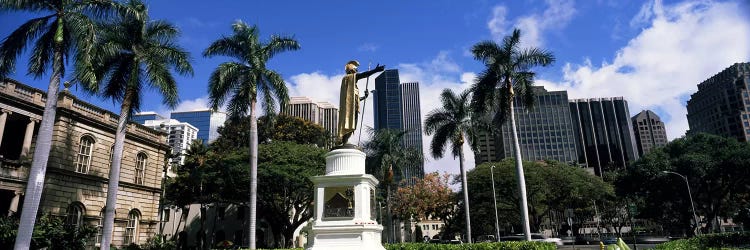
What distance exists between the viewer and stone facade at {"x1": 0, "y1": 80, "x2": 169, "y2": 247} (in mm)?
24500

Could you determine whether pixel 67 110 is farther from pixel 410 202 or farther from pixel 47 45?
pixel 410 202

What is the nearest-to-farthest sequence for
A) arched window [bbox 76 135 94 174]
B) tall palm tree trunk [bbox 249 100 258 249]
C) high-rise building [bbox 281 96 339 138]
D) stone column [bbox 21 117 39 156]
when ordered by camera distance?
1. tall palm tree trunk [bbox 249 100 258 249]
2. stone column [bbox 21 117 39 156]
3. arched window [bbox 76 135 94 174]
4. high-rise building [bbox 281 96 339 138]

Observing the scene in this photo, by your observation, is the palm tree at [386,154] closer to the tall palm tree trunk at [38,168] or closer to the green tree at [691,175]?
the green tree at [691,175]

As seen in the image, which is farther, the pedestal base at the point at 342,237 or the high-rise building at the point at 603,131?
the high-rise building at the point at 603,131

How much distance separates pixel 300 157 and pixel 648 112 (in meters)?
198

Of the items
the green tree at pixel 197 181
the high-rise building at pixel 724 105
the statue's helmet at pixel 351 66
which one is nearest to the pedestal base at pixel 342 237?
the statue's helmet at pixel 351 66

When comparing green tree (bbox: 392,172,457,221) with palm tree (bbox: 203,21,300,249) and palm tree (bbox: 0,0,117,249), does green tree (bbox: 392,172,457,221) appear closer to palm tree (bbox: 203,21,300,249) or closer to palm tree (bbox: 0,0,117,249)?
palm tree (bbox: 203,21,300,249)

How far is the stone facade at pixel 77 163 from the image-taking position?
24.5 m

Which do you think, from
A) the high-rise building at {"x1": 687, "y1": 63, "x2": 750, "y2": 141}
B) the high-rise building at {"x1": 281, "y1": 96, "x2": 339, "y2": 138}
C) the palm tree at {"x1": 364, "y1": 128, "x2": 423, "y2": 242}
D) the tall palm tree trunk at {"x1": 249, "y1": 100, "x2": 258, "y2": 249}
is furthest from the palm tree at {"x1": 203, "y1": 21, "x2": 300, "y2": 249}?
the high-rise building at {"x1": 687, "y1": 63, "x2": 750, "y2": 141}

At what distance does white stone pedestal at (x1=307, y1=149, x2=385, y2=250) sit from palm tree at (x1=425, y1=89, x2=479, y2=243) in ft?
64.9

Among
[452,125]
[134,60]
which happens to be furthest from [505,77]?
[134,60]

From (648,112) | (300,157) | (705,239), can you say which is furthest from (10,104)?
(648,112)

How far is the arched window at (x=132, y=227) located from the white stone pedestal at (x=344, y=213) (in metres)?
22.7

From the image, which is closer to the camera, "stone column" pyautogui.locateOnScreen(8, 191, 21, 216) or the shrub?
the shrub
